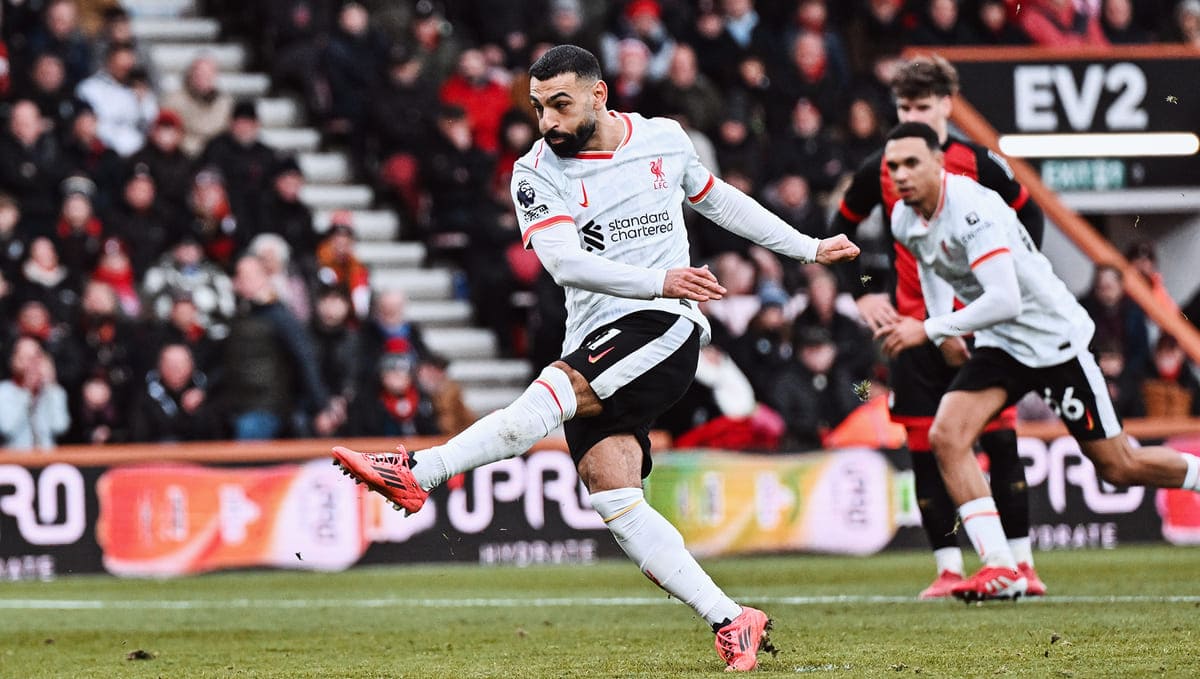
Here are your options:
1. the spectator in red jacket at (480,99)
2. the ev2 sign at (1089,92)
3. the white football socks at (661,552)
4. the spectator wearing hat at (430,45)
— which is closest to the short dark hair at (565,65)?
the white football socks at (661,552)

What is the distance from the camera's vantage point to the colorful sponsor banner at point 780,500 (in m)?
14.4

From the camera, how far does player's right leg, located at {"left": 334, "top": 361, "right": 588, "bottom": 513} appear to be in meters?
7.05

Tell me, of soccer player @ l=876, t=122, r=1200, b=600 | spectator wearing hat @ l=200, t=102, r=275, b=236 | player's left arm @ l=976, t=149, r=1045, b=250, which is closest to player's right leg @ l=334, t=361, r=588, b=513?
soccer player @ l=876, t=122, r=1200, b=600

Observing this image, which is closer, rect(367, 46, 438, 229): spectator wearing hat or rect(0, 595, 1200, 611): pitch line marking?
rect(0, 595, 1200, 611): pitch line marking

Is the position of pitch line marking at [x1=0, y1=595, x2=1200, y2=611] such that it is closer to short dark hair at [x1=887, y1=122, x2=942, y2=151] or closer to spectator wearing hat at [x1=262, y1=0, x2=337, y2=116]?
short dark hair at [x1=887, y1=122, x2=942, y2=151]

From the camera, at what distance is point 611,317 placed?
7.53 metres

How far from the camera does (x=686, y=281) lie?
277 inches

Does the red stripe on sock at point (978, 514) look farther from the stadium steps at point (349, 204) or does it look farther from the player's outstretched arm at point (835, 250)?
the stadium steps at point (349, 204)

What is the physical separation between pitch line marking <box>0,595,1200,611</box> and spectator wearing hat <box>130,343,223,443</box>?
255 cm

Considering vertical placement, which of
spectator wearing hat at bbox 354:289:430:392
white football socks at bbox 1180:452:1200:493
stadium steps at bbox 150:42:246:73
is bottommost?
white football socks at bbox 1180:452:1200:493

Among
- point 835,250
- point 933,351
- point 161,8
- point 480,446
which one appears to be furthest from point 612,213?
point 161,8

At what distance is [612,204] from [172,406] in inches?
305

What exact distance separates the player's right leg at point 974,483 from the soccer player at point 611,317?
6.86 feet

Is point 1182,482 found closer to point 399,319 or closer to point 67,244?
point 399,319
